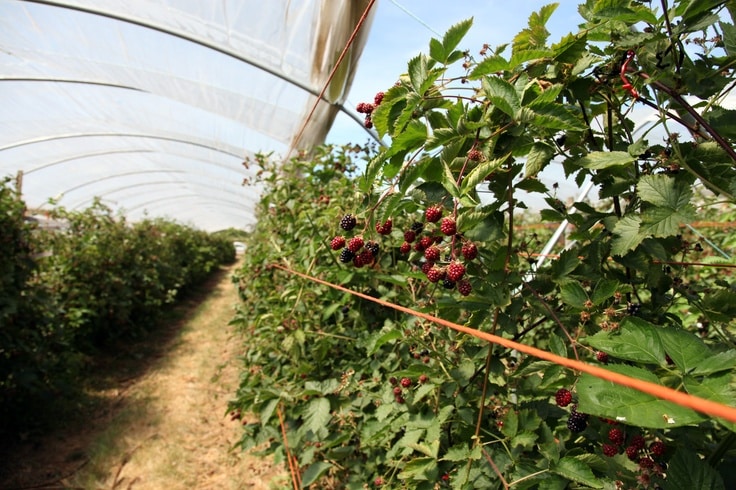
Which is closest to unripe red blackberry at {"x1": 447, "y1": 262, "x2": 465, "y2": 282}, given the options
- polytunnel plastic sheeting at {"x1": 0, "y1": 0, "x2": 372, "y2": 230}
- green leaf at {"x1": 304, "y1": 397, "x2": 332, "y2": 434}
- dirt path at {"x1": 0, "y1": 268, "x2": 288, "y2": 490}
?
green leaf at {"x1": 304, "y1": 397, "x2": 332, "y2": 434}

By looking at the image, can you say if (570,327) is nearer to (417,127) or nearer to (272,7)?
(417,127)

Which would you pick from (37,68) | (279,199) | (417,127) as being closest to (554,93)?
(417,127)

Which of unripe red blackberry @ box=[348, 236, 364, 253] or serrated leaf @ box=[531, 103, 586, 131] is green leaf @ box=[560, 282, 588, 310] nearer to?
serrated leaf @ box=[531, 103, 586, 131]

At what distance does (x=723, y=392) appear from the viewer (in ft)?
1.87

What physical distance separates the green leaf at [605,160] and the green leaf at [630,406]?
0.38 metres

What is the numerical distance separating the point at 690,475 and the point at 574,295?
348 mm

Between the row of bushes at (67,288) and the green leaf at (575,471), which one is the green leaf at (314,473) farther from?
the row of bushes at (67,288)

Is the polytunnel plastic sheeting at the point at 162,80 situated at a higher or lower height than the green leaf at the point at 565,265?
higher

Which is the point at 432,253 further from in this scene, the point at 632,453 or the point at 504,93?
the point at 632,453

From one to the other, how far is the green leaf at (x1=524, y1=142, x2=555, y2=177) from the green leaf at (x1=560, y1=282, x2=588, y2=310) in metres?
0.26

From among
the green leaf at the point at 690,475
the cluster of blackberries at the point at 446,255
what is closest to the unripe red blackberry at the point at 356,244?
the cluster of blackberries at the point at 446,255

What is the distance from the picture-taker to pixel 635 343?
2.23ft

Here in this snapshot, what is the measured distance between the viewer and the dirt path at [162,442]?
291 cm

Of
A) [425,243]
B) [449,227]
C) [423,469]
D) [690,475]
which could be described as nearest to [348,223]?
[425,243]
